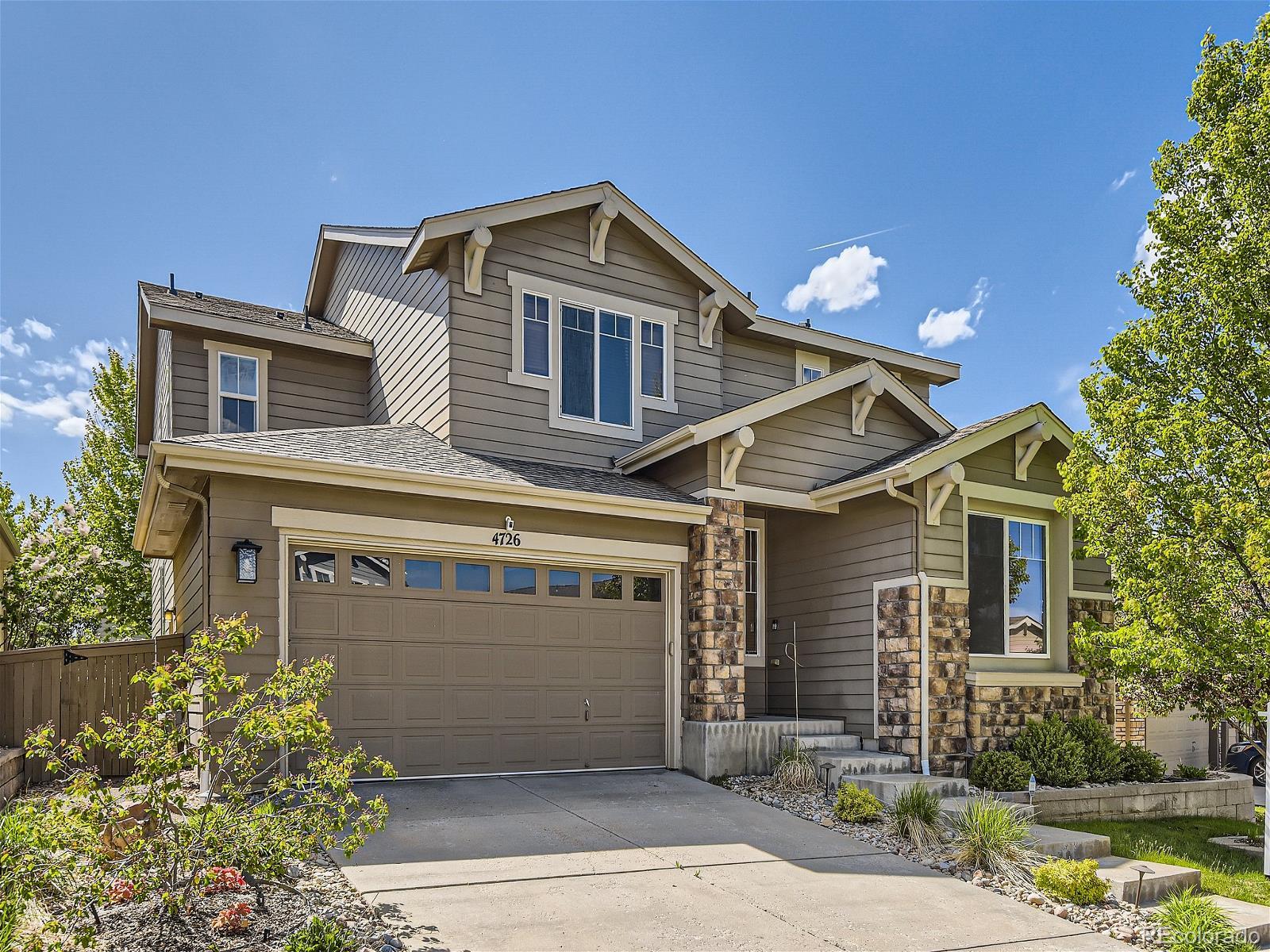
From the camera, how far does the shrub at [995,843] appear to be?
24.1ft

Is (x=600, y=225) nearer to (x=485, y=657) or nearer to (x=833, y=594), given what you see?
(x=833, y=594)

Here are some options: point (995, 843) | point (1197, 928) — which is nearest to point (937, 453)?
point (995, 843)

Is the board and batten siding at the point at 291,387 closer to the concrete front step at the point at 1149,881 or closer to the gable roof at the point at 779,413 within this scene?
the gable roof at the point at 779,413

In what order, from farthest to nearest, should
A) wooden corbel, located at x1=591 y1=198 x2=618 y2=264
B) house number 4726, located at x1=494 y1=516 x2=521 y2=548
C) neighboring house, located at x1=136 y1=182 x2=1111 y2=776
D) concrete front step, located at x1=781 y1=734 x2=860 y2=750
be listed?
1. wooden corbel, located at x1=591 y1=198 x2=618 y2=264
2. concrete front step, located at x1=781 y1=734 x2=860 y2=750
3. house number 4726, located at x1=494 y1=516 x2=521 y2=548
4. neighboring house, located at x1=136 y1=182 x2=1111 y2=776

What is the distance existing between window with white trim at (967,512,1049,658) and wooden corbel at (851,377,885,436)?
1.93m

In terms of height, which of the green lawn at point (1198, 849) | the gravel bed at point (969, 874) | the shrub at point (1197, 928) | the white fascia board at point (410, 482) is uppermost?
the white fascia board at point (410, 482)

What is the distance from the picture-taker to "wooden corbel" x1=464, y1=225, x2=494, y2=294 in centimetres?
1126

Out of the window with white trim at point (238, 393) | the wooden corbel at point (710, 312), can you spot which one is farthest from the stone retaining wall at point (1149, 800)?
the window with white trim at point (238, 393)

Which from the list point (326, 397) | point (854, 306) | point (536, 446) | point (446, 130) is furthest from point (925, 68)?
point (854, 306)

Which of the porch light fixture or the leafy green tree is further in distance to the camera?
the leafy green tree

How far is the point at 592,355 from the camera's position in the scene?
12.3m

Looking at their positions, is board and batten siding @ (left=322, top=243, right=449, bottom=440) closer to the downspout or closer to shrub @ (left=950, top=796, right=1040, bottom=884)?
the downspout

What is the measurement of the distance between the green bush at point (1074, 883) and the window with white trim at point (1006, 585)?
4.28m

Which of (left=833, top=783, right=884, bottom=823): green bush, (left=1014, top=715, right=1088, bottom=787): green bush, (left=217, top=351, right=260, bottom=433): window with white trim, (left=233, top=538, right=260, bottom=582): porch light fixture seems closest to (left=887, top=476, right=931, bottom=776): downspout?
(left=1014, top=715, right=1088, bottom=787): green bush
